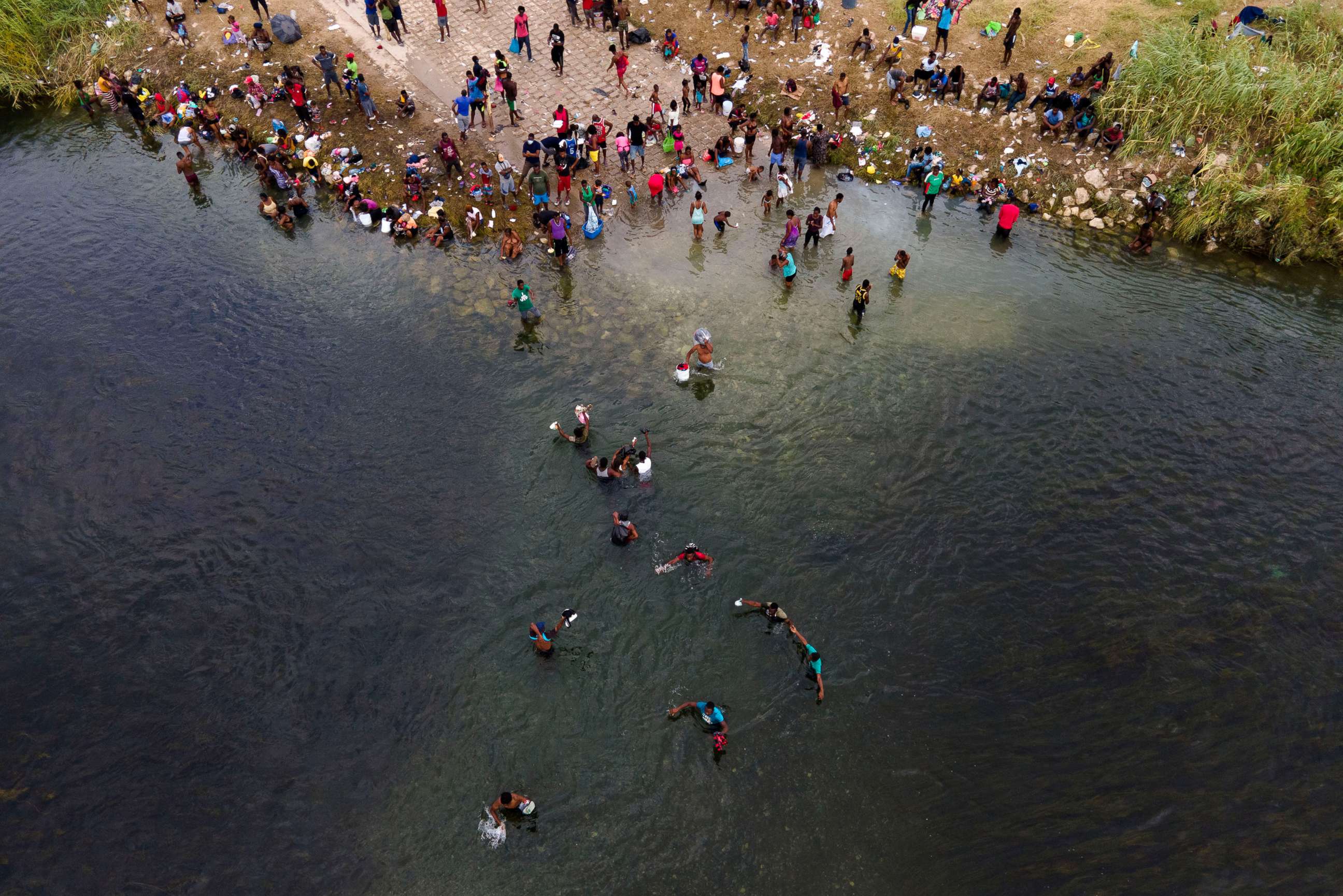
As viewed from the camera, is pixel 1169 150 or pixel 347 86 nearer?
pixel 1169 150

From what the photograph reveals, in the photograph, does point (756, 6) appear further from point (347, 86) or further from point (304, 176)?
point (304, 176)

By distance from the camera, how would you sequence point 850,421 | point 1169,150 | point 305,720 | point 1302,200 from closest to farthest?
point 305,720, point 850,421, point 1302,200, point 1169,150

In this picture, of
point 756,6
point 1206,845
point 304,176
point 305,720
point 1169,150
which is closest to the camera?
point 1206,845

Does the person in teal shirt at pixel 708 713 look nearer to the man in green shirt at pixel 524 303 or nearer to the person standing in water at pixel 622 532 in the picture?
the person standing in water at pixel 622 532

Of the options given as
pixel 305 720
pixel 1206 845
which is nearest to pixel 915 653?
pixel 1206 845

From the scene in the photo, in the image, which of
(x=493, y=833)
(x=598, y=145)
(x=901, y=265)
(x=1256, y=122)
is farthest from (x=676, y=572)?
(x=1256, y=122)

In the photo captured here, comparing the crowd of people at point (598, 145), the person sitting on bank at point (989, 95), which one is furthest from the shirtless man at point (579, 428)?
the person sitting on bank at point (989, 95)

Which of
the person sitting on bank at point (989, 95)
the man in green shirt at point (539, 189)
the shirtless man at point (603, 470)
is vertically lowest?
the shirtless man at point (603, 470)
